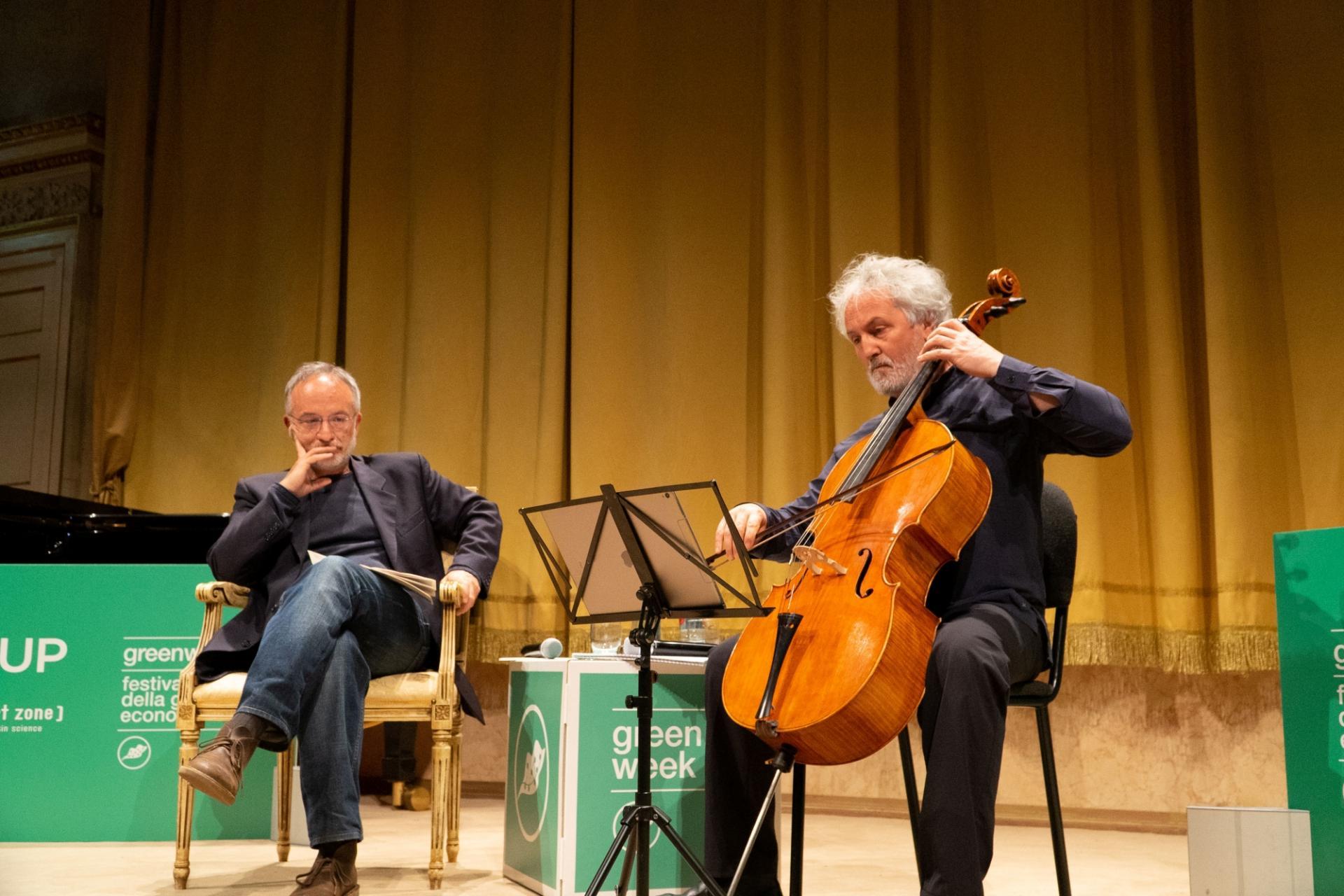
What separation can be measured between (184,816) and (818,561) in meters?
1.61

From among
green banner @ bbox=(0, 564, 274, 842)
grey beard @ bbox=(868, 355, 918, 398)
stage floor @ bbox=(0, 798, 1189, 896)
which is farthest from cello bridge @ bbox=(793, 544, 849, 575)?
green banner @ bbox=(0, 564, 274, 842)

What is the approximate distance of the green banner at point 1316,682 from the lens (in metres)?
2.28

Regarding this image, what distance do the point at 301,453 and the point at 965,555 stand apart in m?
1.70

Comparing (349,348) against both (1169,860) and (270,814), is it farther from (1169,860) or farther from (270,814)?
(1169,860)

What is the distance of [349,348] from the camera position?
15.1ft

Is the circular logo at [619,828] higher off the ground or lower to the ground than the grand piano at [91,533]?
lower

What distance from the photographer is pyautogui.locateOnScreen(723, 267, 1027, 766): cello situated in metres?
1.83

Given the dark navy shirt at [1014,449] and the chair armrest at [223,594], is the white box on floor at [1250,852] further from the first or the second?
the chair armrest at [223,594]

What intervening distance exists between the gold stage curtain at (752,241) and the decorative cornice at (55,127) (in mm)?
581

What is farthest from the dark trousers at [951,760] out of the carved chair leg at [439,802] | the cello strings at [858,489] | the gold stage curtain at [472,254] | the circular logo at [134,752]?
the gold stage curtain at [472,254]

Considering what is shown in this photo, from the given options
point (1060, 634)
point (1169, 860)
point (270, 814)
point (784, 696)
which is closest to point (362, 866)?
point (270, 814)

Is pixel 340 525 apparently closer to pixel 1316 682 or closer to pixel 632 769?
pixel 632 769

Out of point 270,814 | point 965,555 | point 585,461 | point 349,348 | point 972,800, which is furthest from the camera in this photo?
point 349,348

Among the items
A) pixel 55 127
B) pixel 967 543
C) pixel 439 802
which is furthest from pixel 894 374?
pixel 55 127
